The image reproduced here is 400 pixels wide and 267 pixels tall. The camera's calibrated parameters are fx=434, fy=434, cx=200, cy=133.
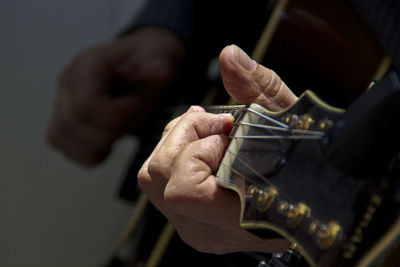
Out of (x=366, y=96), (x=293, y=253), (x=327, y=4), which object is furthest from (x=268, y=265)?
(x=327, y=4)

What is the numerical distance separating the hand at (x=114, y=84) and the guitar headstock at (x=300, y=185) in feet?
1.63

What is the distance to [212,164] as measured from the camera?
0.29 m

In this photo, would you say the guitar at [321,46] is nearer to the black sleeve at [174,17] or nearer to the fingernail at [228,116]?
the fingernail at [228,116]

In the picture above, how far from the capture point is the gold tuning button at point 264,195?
28cm

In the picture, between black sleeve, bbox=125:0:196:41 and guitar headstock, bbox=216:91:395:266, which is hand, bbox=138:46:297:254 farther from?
black sleeve, bbox=125:0:196:41

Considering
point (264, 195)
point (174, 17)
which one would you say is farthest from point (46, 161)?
point (264, 195)

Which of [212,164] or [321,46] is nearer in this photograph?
[212,164]

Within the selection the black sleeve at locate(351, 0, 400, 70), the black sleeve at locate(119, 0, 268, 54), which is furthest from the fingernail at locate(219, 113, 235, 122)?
the black sleeve at locate(119, 0, 268, 54)

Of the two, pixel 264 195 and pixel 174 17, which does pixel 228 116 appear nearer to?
pixel 264 195

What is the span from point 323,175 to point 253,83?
0.08m

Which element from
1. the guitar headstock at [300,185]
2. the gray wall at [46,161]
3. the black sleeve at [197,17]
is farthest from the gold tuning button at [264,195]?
the gray wall at [46,161]

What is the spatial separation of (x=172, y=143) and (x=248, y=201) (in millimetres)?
74

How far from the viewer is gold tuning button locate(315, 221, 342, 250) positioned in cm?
23

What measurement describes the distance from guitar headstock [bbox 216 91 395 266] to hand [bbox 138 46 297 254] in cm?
1
